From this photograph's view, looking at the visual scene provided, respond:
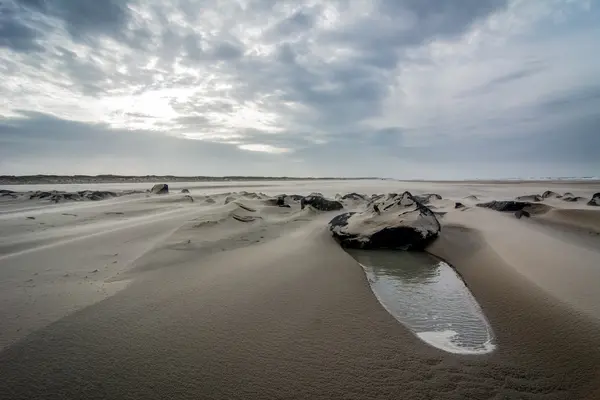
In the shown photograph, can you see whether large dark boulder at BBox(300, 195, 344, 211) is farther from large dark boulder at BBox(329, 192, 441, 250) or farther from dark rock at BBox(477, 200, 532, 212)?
dark rock at BBox(477, 200, 532, 212)

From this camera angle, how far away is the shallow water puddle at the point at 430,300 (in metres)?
2.34

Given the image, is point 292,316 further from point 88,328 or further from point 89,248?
point 89,248

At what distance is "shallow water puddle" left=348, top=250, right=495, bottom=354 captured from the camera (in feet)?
7.68

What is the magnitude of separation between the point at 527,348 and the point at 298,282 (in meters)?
2.02

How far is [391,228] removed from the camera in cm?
512

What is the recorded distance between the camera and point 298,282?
10.9ft

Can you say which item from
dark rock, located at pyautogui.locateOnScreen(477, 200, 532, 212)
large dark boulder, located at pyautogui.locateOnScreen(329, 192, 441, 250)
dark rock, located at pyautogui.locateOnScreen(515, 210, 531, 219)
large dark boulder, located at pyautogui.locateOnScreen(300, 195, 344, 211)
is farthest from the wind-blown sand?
large dark boulder, located at pyautogui.locateOnScreen(300, 195, 344, 211)

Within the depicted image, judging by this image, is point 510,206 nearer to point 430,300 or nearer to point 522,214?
point 522,214

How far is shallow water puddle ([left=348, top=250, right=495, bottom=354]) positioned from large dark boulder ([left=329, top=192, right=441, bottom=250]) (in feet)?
1.04

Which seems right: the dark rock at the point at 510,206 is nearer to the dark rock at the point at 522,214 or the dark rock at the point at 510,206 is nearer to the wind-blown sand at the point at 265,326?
the dark rock at the point at 522,214

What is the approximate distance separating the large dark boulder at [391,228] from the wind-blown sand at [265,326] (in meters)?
0.52

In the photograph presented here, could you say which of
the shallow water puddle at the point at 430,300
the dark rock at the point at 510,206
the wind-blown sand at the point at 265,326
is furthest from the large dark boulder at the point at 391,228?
the dark rock at the point at 510,206

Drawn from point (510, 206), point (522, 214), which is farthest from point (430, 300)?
point (510, 206)

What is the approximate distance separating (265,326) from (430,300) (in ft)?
5.98
